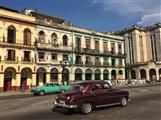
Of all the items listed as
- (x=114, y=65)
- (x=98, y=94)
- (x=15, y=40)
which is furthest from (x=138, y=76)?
(x=98, y=94)

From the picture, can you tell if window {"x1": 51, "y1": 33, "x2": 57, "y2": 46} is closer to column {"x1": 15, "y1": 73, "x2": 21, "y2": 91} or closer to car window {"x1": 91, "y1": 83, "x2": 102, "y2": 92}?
column {"x1": 15, "y1": 73, "x2": 21, "y2": 91}

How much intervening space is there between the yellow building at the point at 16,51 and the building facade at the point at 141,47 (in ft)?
110

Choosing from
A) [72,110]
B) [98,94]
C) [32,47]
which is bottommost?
[72,110]

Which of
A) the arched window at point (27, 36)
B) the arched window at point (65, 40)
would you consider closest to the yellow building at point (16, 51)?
the arched window at point (27, 36)

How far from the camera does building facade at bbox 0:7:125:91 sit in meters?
36.3

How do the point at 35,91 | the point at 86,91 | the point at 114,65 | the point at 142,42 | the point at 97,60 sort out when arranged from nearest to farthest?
the point at 86,91 → the point at 35,91 → the point at 97,60 → the point at 114,65 → the point at 142,42

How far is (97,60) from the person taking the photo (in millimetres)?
49438

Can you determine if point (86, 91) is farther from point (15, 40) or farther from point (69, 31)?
point (69, 31)

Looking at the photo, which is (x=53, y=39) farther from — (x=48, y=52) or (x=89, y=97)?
(x=89, y=97)

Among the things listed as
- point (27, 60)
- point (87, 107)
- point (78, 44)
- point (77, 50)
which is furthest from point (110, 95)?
point (78, 44)

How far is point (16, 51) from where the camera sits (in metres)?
36.8

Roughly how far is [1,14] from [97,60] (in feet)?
74.8

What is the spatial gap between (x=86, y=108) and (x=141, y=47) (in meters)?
58.6

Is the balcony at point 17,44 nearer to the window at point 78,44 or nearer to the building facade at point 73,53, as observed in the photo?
the building facade at point 73,53
